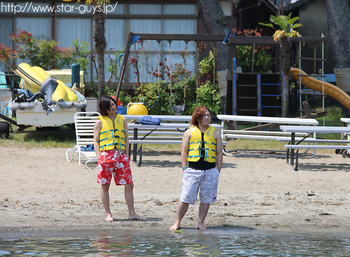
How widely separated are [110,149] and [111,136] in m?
0.17

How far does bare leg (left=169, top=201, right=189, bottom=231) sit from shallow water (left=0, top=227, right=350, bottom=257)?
4.5 inches

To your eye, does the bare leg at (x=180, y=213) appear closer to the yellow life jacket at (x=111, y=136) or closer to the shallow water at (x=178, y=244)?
the shallow water at (x=178, y=244)

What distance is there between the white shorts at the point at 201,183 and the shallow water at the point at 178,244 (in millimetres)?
453

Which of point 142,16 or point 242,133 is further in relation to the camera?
point 142,16

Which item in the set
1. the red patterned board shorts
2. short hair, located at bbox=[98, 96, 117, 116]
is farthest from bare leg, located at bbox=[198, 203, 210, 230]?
short hair, located at bbox=[98, 96, 117, 116]

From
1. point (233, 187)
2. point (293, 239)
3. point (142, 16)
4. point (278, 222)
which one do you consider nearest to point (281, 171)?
point (233, 187)

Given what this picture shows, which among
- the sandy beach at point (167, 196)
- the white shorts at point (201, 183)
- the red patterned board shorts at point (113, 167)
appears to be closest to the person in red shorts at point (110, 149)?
the red patterned board shorts at point (113, 167)

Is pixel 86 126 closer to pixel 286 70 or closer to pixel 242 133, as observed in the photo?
pixel 242 133

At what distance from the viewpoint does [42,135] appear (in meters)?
15.5

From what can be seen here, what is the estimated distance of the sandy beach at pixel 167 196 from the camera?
7.41 m

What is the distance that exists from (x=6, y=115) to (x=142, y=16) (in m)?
7.20

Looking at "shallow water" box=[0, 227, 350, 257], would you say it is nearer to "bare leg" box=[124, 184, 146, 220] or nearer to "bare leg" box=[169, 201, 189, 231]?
"bare leg" box=[169, 201, 189, 231]

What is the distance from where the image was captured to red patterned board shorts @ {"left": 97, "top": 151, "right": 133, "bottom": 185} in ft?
23.7

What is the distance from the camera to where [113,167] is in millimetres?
7242
